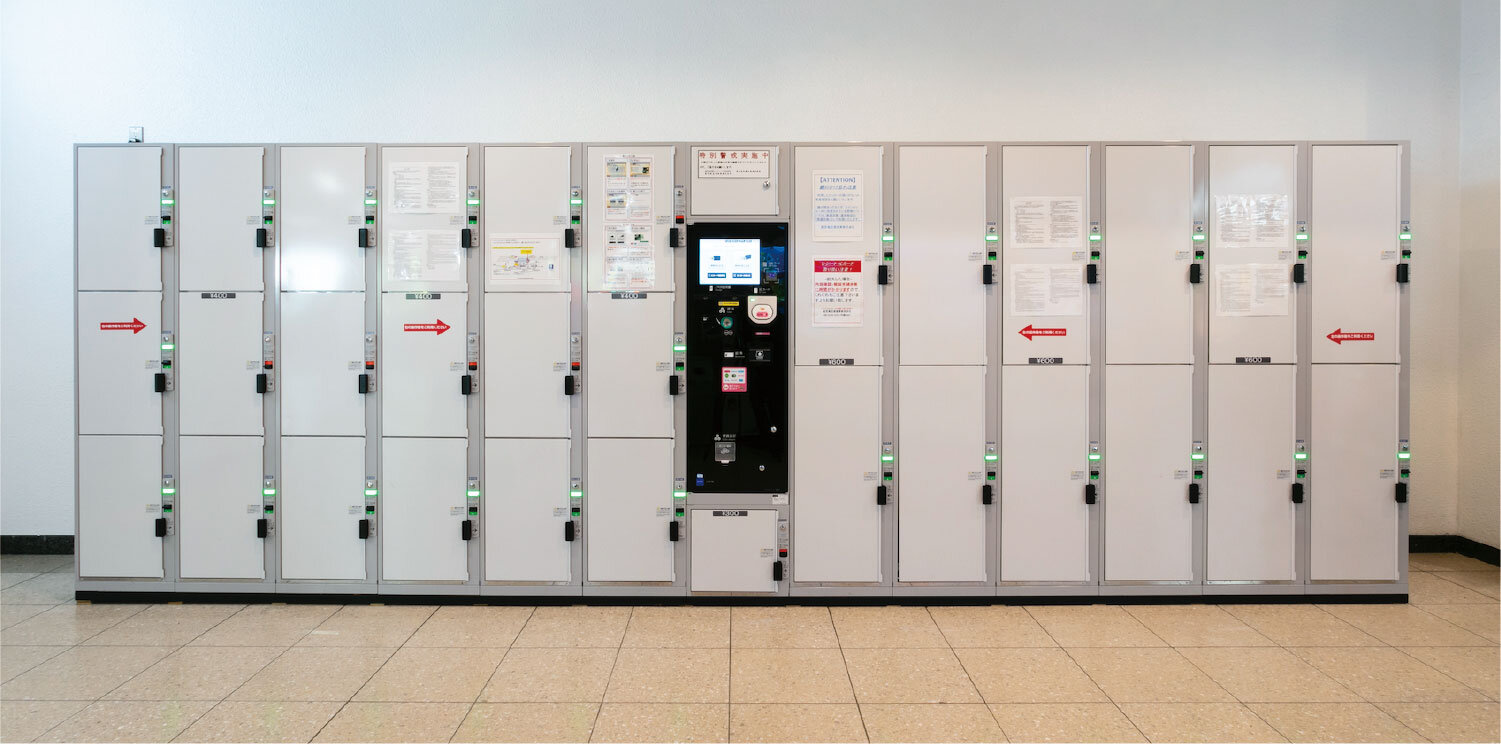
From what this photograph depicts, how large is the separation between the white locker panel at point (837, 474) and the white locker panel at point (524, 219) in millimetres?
1553

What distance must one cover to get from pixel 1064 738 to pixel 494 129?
4.72m

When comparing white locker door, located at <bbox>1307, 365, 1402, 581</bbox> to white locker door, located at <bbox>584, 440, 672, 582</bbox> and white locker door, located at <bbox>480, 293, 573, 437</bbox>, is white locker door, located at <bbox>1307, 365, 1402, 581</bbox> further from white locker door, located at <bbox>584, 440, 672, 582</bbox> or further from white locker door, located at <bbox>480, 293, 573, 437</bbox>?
white locker door, located at <bbox>480, 293, 573, 437</bbox>

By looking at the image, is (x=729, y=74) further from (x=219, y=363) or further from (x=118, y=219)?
(x=118, y=219)

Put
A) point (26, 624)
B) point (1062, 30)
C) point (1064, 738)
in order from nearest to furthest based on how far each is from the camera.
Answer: point (1064, 738) → point (26, 624) → point (1062, 30)

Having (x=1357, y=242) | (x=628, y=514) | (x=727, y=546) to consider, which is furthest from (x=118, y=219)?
(x=1357, y=242)

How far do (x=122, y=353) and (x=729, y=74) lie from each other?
4.04 meters

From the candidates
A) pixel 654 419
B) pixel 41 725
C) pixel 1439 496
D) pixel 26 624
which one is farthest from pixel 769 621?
pixel 1439 496

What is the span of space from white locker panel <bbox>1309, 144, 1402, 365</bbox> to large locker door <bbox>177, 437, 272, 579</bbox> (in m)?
6.13

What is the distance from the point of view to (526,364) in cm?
383

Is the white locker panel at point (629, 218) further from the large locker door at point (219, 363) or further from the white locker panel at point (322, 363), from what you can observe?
the large locker door at point (219, 363)

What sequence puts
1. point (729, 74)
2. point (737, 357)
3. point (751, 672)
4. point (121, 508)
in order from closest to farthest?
point (751, 672) → point (737, 357) → point (121, 508) → point (729, 74)

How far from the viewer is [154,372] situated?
12.7 ft

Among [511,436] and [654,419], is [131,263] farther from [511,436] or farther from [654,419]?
[654,419]

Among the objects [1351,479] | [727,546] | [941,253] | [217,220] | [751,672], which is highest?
[217,220]
